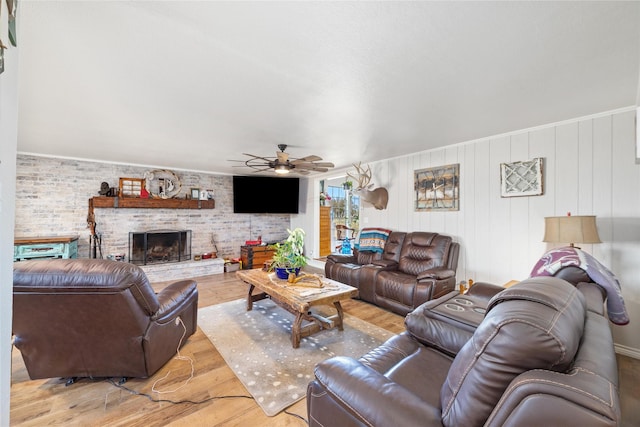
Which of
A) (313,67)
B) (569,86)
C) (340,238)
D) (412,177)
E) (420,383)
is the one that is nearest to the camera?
(420,383)

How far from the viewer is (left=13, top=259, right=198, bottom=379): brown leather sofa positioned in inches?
63.4

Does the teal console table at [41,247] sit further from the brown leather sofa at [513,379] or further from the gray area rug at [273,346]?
the brown leather sofa at [513,379]

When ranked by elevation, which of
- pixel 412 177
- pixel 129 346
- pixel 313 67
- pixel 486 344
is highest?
pixel 313 67

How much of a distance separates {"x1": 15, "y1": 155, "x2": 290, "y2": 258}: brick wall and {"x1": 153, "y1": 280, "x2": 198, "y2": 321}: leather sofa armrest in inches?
146

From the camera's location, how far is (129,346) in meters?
1.87

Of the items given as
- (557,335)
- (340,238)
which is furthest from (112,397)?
(340,238)

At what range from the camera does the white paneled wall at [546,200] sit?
2484 millimetres

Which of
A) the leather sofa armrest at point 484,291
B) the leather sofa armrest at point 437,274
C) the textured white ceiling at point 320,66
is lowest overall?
the leather sofa armrest at point 437,274

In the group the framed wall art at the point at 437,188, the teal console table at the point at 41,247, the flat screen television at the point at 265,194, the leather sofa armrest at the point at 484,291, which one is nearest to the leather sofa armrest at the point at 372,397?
the leather sofa armrest at the point at 484,291

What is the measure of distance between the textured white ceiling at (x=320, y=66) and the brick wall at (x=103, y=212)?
1.84m

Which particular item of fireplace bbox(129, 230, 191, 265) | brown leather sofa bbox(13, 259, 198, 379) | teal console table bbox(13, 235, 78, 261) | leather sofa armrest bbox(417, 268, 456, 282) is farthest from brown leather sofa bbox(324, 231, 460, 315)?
teal console table bbox(13, 235, 78, 261)

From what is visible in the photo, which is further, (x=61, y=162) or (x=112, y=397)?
(x=61, y=162)

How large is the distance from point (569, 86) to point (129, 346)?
3.89m

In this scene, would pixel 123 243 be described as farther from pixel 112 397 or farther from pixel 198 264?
pixel 112 397
